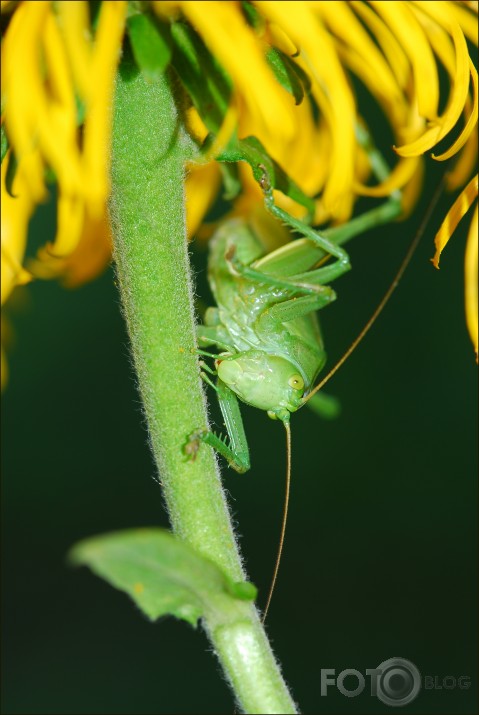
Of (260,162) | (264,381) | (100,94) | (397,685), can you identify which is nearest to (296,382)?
(264,381)

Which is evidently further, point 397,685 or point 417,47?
point 397,685

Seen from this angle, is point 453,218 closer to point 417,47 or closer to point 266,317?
point 417,47

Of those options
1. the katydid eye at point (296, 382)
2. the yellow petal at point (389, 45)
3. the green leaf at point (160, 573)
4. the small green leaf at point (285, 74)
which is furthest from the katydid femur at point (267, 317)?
the green leaf at point (160, 573)

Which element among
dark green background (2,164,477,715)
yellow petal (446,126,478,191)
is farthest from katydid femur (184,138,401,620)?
dark green background (2,164,477,715)

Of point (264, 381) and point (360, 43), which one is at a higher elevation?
point (360, 43)

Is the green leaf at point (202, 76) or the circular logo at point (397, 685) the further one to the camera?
the circular logo at point (397, 685)

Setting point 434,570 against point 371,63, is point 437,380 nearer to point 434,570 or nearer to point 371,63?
point 434,570

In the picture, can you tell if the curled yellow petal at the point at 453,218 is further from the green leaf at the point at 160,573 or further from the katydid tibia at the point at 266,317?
the green leaf at the point at 160,573

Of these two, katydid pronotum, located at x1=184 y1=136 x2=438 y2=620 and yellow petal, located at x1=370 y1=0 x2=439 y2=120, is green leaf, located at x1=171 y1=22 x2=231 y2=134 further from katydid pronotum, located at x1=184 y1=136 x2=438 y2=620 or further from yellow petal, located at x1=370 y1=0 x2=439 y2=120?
katydid pronotum, located at x1=184 y1=136 x2=438 y2=620
